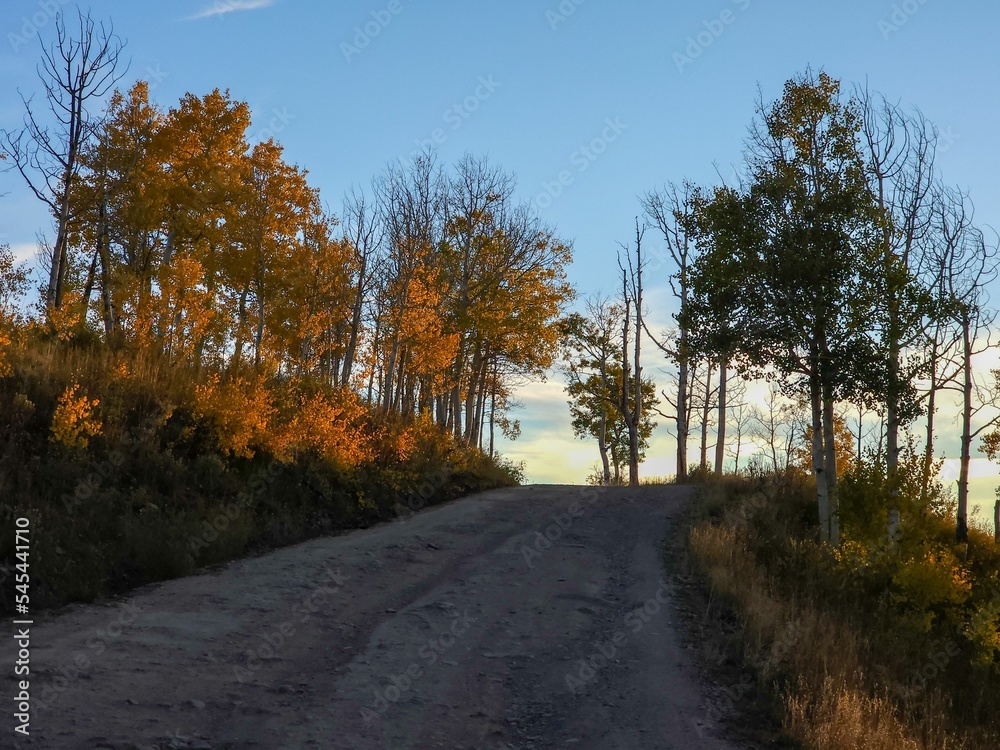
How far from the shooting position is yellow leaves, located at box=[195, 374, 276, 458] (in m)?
14.5

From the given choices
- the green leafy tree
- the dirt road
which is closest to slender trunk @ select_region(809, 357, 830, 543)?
the green leafy tree

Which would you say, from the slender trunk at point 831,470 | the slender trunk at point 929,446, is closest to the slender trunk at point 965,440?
the slender trunk at point 929,446

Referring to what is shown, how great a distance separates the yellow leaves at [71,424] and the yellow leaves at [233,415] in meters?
2.31

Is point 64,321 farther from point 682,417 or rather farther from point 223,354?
point 682,417

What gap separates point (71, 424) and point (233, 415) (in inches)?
120

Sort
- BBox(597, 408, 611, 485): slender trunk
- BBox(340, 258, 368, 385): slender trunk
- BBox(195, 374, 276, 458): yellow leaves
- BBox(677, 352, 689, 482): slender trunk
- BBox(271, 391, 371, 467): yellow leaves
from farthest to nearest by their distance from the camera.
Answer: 1. BBox(597, 408, 611, 485): slender trunk
2. BBox(677, 352, 689, 482): slender trunk
3. BBox(340, 258, 368, 385): slender trunk
4. BBox(271, 391, 371, 467): yellow leaves
5. BBox(195, 374, 276, 458): yellow leaves

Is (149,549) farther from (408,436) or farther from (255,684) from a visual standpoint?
(408,436)

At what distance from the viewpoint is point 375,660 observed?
8.09 metres

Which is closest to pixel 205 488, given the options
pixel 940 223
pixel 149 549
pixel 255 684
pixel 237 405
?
pixel 237 405

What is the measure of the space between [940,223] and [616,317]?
50.0ft

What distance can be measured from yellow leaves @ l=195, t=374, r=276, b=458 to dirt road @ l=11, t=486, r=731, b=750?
2.80 m

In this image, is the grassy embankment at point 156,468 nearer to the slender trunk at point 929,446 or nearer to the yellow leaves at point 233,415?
the yellow leaves at point 233,415

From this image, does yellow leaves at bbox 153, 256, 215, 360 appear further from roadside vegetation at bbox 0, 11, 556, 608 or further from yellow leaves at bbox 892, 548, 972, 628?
yellow leaves at bbox 892, 548, 972, 628

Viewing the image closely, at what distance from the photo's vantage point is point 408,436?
819 inches
